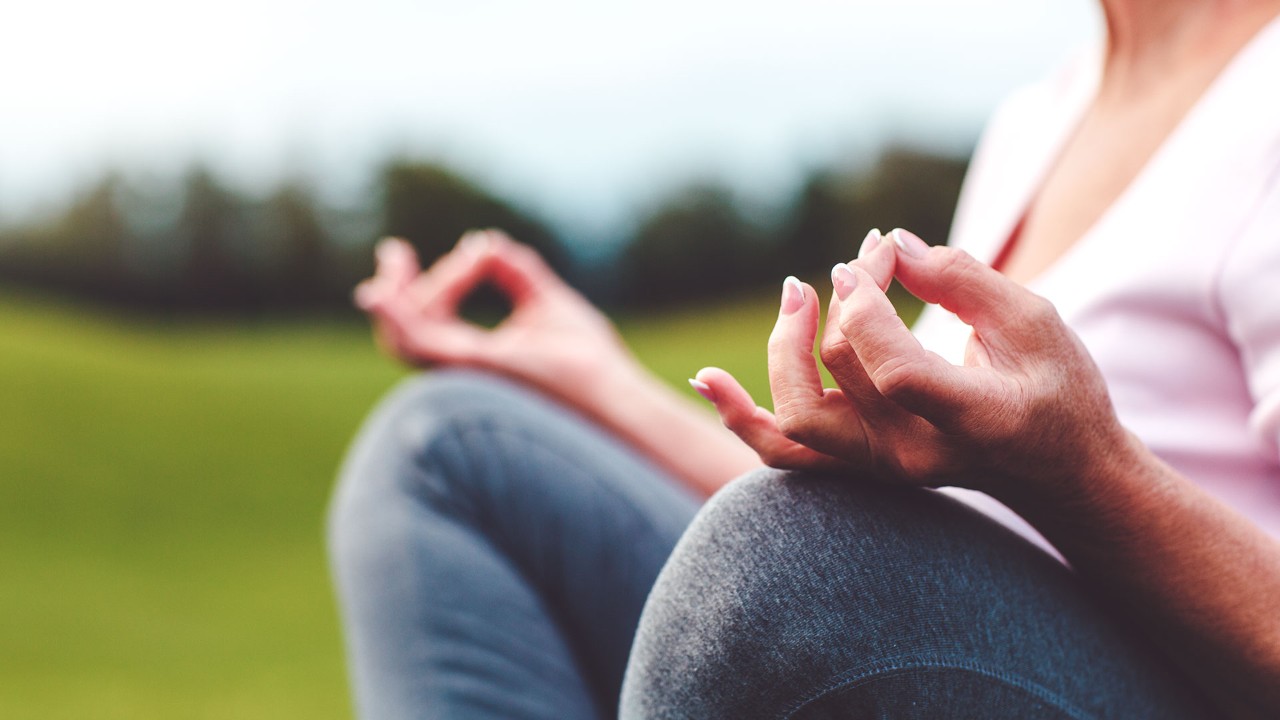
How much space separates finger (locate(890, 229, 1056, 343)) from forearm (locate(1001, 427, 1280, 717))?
79mm

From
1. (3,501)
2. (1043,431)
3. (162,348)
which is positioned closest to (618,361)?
(1043,431)

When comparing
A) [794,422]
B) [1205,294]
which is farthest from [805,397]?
[1205,294]

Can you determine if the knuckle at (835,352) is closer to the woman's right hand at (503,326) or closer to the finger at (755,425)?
the finger at (755,425)

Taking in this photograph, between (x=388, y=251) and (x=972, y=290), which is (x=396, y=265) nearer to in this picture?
(x=388, y=251)

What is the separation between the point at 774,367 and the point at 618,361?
2.08ft

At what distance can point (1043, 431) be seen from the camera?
44 cm

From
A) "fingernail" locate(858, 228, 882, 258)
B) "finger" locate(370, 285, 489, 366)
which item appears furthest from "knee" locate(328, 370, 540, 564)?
"fingernail" locate(858, 228, 882, 258)

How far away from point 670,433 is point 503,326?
0.26 meters

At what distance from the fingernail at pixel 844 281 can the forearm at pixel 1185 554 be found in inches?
5.0

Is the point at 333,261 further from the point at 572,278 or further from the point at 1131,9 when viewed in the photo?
the point at 1131,9

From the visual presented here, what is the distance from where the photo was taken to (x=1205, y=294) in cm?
54

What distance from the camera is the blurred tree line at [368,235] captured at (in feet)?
40.7

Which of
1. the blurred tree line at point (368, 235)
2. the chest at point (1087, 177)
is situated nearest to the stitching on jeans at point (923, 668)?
the chest at point (1087, 177)

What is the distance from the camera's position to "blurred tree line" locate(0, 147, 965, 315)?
12414mm
